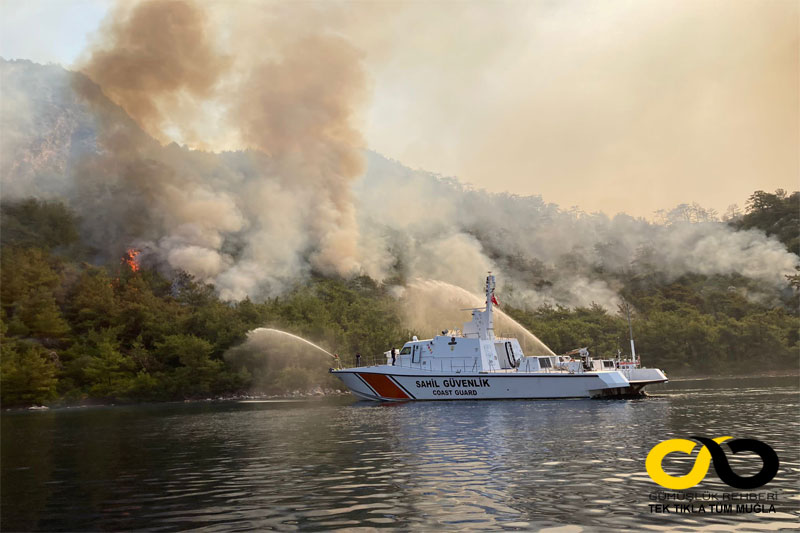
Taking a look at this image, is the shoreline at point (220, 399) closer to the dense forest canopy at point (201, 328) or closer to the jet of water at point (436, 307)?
the dense forest canopy at point (201, 328)

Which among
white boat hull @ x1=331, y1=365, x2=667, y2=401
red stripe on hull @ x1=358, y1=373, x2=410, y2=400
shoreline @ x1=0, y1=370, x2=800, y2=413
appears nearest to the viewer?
white boat hull @ x1=331, y1=365, x2=667, y2=401

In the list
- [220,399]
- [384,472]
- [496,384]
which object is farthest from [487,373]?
[220,399]

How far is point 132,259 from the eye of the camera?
12588cm

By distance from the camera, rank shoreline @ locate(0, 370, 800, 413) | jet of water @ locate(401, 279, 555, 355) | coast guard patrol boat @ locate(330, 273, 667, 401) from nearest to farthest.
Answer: coast guard patrol boat @ locate(330, 273, 667, 401) < shoreline @ locate(0, 370, 800, 413) < jet of water @ locate(401, 279, 555, 355)

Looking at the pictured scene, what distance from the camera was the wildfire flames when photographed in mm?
121238

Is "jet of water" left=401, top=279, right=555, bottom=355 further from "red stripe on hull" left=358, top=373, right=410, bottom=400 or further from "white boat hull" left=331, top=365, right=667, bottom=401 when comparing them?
"white boat hull" left=331, top=365, right=667, bottom=401

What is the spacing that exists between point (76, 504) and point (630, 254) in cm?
16539

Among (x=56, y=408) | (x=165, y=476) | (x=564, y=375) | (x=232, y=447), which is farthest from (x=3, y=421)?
(x=564, y=375)

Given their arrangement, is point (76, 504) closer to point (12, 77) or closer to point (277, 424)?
point (277, 424)

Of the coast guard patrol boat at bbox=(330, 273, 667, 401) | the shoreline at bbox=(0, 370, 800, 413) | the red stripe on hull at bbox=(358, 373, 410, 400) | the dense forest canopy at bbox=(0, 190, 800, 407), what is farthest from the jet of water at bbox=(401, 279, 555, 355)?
the red stripe on hull at bbox=(358, 373, 410, 400)

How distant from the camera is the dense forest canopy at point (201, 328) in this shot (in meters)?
82.1

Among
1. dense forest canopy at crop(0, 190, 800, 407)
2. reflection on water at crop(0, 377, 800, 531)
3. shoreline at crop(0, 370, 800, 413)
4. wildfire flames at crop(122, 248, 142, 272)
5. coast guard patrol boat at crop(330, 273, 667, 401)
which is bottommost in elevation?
reflection on water at crop(0, 377, 800, 531)

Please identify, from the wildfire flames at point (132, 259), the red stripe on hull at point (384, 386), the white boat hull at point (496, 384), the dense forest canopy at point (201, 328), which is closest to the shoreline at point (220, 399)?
the dense forest canopy at point (201, 328)

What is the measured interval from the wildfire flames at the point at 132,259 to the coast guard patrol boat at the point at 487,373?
242 ft
